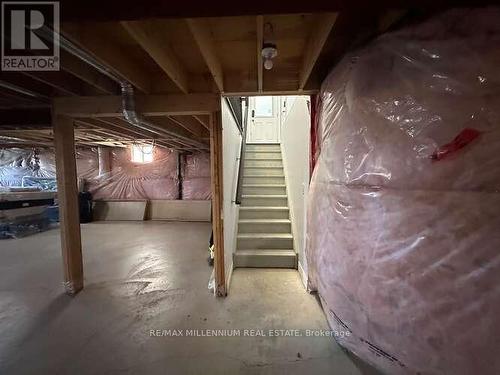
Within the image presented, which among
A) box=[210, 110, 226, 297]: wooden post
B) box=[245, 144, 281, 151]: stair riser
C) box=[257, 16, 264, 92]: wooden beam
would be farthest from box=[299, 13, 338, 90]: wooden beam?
box=[245, 144, 281, 151]: stair riser

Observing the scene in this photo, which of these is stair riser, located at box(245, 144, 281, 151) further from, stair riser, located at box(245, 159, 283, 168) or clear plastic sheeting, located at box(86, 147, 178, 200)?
clear plastic sheeting, located at box(86, 147, 178, 200)

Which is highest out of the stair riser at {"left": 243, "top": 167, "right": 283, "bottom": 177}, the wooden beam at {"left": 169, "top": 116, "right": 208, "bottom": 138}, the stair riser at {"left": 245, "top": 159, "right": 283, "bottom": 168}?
the wooden beam at {"left": 169, "top": 116, "right": 208, "bottom": 138}

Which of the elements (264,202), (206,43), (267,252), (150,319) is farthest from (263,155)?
(150,319)

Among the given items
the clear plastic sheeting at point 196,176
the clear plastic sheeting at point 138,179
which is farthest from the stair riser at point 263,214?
the clear plastic sheeting at point 138,179

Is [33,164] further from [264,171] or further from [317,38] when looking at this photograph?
[317,38]

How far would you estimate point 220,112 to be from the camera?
7.25 ft

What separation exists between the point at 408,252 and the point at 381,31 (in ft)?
3.78

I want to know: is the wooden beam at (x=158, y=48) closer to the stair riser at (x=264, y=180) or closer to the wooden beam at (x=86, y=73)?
the wooden beam at (x=86, y=73)

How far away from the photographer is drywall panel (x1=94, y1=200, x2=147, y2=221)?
245 inches

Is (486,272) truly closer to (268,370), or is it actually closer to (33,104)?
(268,370)

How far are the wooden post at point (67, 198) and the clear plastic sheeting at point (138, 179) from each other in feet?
13.0

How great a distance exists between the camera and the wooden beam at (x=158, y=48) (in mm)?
1308

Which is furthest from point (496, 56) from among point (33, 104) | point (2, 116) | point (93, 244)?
point (93, 244)

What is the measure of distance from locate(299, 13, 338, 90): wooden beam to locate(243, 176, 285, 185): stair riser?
2222 millimetres
